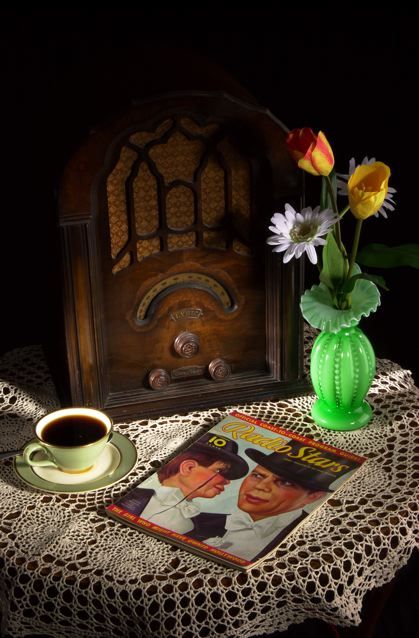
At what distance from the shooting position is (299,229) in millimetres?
1604

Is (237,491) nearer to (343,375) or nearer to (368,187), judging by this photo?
(343,375)

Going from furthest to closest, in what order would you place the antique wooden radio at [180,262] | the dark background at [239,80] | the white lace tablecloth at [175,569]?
1. the dark background at [239,80]
2. the antique wooden radio at [180,262]
3. the white lace tablecloth at [175,569]

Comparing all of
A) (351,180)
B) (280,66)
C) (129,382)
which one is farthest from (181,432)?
(280,66)

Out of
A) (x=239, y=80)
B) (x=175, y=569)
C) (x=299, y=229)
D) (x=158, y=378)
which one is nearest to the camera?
(x=175, y=569)

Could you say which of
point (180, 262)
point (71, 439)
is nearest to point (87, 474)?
point (71, 439)

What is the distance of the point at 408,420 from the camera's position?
1691 mm

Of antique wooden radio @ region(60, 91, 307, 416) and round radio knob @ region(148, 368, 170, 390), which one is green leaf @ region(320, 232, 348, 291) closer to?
antique wooden radio @ region(60, 91, 307, 416)

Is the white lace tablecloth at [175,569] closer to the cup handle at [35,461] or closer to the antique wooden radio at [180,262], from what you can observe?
the cup handle at [35,461]

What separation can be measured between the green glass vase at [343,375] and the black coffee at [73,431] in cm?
36

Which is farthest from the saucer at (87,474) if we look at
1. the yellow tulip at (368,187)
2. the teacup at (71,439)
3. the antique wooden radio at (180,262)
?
the yellow tulip at (368,187)

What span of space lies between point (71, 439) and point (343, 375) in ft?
1.44

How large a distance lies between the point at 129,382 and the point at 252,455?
0.85 ft

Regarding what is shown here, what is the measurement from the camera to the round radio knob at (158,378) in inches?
67.1

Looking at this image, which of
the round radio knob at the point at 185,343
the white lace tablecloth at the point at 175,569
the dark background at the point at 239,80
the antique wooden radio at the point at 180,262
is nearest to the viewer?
the white lace tablecloth at the point at 175,569
